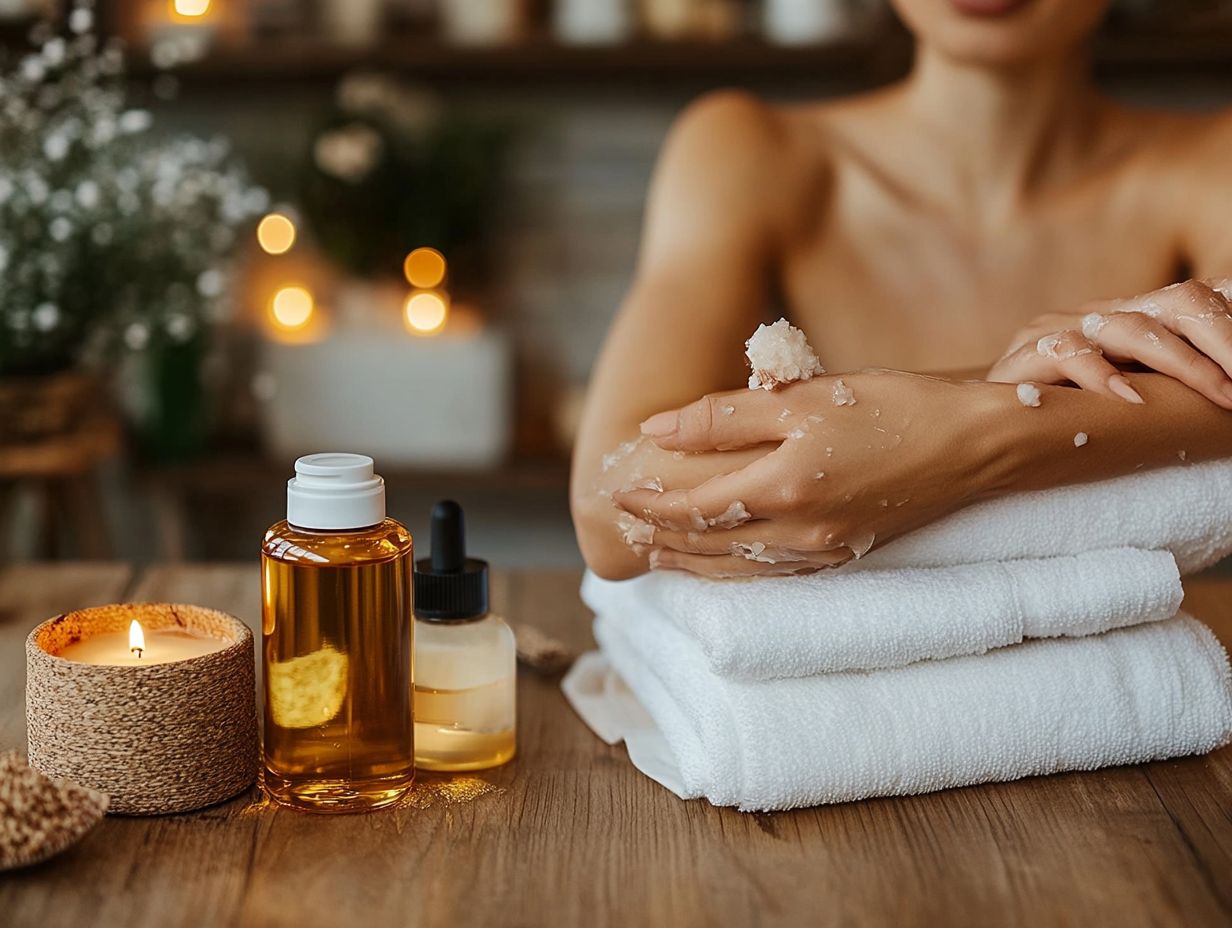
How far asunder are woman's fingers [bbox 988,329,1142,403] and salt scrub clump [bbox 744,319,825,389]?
139mm

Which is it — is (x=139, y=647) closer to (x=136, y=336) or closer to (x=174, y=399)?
(x=136, y=336)

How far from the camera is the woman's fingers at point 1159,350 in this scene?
Answer: 2.43 feet

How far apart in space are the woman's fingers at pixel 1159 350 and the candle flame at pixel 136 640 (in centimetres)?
54

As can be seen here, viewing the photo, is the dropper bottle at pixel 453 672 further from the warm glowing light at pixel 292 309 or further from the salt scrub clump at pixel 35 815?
the warm glowing light at pixel 292 309

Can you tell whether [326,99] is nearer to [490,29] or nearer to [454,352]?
[490,29]

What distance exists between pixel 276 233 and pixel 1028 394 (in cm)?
177

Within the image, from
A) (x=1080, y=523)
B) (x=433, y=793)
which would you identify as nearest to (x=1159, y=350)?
(x=1080, y=523)

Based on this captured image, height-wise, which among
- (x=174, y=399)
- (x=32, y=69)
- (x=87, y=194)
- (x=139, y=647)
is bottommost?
(x=174, y=399)

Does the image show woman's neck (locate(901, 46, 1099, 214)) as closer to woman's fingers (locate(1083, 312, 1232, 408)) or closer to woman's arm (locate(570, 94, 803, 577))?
woman's arm (locate(570, 94, 803, 577))

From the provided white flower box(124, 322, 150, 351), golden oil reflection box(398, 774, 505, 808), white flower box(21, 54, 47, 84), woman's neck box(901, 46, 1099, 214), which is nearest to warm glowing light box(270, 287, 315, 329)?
white flower box(124, 322, 150, 351)

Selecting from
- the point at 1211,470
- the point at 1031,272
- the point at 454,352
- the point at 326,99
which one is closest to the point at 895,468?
the point at 1211,470

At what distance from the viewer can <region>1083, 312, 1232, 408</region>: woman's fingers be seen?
0.74m

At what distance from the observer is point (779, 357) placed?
68 centimetres

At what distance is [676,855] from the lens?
0.63 meters
